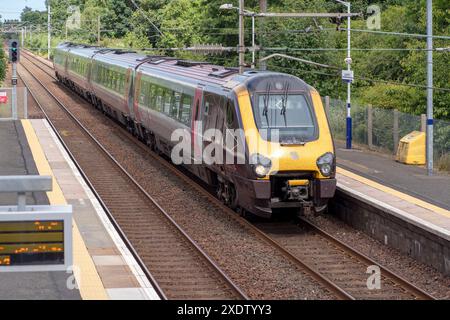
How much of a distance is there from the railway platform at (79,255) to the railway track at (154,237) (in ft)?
1.23

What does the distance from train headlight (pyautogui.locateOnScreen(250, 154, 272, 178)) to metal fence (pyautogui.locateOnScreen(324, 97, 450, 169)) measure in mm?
11063

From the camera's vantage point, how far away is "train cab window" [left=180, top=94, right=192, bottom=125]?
73.4ft

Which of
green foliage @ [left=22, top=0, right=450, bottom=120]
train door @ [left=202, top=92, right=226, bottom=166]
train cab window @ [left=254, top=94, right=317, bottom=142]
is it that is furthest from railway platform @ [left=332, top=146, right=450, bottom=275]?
green foliage @ [left=22, top=0, right=450, bottom=120]

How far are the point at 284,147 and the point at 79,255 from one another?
4.81 meters

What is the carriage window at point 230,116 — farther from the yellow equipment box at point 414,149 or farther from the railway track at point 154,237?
the yellow equipment box at point 414,149

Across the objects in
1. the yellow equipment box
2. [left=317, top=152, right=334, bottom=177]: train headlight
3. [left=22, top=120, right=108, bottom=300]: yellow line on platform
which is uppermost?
[left=317, top=152, right=334, bottom=177]: train headlight

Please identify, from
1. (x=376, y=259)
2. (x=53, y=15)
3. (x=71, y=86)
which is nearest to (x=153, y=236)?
(x=376, y=259)

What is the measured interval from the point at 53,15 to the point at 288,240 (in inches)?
4561

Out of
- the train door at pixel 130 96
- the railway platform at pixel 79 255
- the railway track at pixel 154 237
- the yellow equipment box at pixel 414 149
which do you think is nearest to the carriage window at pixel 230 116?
the railway track at pixel 154 237

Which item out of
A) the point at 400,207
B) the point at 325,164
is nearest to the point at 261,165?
the point at 325,164

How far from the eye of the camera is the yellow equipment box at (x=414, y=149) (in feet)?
90.3

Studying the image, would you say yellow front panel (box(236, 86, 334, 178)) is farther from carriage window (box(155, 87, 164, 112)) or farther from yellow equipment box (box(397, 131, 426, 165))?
yellow equipment box (box(397, 131, 426, 165))

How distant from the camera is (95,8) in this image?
102m

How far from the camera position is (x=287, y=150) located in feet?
57.4
